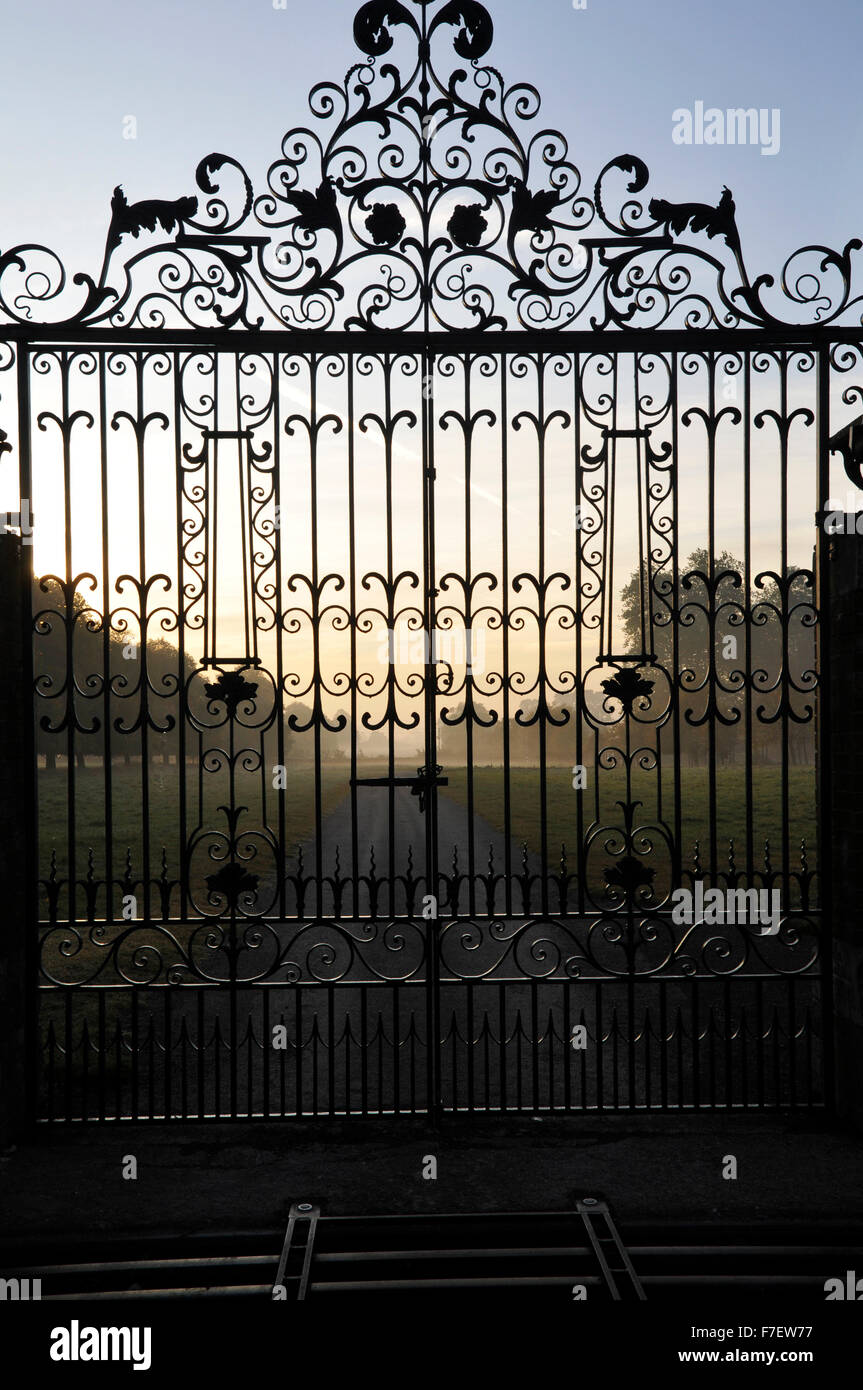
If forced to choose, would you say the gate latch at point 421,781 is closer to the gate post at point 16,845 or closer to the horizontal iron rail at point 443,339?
the gate post at point 16,845

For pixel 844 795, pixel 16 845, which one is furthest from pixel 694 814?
pixel 16 845

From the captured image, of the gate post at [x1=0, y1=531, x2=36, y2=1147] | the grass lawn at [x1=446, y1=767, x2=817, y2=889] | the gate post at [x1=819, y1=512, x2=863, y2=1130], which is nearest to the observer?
the gate post at [x1=0, y1=531, x2=36, y2=1147]

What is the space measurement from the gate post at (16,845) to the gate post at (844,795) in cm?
492

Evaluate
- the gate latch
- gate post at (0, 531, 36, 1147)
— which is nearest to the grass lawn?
the gate latch

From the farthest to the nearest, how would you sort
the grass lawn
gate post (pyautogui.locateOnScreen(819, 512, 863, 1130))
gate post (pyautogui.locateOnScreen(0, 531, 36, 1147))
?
1. the grass lawn
2. gate post (pyautogui.locateOnScreen(819, 512, 863, 1130))
3. gate post (pyautogui.locateOnScreen(0, 531, 36, 1147))

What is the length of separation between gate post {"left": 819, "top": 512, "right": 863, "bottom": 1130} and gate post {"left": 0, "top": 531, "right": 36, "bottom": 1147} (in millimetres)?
4921

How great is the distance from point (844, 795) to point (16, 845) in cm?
509

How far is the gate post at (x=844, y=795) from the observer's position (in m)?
5.39

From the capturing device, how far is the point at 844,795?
5.54 metres

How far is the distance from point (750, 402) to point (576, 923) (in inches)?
288

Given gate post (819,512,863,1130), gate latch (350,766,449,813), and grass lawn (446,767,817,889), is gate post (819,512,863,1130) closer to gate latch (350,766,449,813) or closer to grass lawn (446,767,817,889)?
gate latch (350,766,449,813)

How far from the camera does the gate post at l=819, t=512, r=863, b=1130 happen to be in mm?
5391

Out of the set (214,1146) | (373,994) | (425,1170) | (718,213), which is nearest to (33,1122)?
(214,1146)
